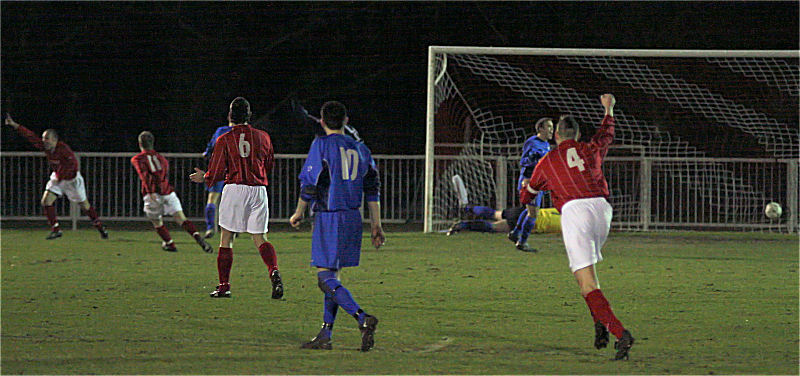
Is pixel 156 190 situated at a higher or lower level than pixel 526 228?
higher

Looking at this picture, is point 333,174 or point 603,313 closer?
point 603,313

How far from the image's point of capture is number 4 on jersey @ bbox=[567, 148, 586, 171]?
22.0 feet

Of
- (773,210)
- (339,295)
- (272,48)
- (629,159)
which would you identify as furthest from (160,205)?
(272,48)

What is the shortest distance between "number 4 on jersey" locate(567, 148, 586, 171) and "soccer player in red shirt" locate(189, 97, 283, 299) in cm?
Result: 322

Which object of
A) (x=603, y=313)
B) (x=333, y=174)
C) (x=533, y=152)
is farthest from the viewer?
(x=533, y=152)

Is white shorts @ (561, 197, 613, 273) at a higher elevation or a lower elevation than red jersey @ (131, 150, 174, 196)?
lower

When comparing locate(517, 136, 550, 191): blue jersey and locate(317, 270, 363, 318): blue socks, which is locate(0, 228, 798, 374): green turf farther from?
locate(517, 136, 550, 191): blue jersey

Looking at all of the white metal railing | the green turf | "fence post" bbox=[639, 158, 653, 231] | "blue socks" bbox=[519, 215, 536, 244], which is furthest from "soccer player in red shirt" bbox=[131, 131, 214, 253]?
"fence post" bbox=[639, 158, 653, 231]

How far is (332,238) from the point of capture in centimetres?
655

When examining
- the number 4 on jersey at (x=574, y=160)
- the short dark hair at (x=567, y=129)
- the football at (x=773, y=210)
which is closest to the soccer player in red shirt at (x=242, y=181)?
the short dark hair at (x=567, y=129)

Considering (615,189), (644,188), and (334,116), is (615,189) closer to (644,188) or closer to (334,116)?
(644,188)

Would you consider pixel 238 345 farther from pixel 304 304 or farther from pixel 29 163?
pixel 29 163

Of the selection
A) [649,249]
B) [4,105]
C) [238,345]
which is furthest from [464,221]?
[4,105]

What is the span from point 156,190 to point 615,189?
401 inches
